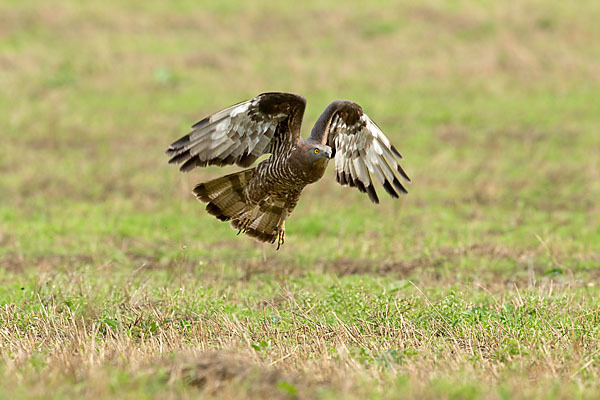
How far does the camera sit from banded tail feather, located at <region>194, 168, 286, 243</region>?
8656 millimetres

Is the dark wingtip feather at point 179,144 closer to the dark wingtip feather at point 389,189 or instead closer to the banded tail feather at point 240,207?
the banded tail feather at point 240,207

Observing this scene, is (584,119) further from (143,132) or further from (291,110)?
(291,110)

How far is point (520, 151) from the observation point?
16.2 m

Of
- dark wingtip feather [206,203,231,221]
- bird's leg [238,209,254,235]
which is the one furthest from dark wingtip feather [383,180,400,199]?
dark wingtip feather [206,203,231,221]

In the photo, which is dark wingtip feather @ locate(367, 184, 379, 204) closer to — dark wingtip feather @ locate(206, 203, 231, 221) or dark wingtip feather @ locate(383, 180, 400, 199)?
dark wingtip feather @ locate(383, 180, 400, 199)

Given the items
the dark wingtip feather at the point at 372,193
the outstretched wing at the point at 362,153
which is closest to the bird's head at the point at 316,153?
the outstretched wing at the point at 362,153

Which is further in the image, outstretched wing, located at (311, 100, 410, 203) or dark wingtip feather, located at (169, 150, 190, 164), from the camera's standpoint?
outstretched wing, located at (311, 100, 410, 203)

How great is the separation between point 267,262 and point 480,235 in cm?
295

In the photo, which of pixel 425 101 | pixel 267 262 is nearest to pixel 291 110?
pixel 267 262

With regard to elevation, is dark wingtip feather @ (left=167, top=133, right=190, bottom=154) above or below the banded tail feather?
above

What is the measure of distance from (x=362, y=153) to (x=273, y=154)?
1.14 m

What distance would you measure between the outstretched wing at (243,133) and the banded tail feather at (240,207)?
274mm

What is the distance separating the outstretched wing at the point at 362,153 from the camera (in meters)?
8.99

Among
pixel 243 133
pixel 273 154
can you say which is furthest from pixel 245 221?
pixel 243 133
